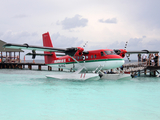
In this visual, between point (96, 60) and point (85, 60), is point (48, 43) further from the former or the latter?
point (96, 60)

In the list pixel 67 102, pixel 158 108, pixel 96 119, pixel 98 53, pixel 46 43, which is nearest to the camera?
pixel 96 119

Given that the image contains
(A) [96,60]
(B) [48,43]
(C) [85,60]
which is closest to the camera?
(A) [96,60]

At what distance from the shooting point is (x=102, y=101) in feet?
27.3

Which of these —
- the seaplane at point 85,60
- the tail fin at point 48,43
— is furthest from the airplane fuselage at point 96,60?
the tail fin at point 48,43

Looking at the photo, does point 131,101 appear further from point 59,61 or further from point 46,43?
point 46,43

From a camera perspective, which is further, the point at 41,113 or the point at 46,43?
the point at 46,43

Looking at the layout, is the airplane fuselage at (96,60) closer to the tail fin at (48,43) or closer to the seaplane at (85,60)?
the seaplane at (85,60)

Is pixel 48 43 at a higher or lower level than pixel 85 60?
higher

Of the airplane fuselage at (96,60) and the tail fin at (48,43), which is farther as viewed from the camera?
the tail fin at (48,43)

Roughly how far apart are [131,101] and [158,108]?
1.32 m

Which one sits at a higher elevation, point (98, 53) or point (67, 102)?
point (98, 53)

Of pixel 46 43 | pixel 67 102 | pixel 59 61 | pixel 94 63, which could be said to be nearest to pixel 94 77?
pixel 94 63

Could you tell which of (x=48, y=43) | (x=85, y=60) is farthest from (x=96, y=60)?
(x=48, y=43)

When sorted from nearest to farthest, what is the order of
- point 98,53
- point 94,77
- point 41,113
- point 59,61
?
point 41,113, point 94,77, point 98,53, point 59,61
